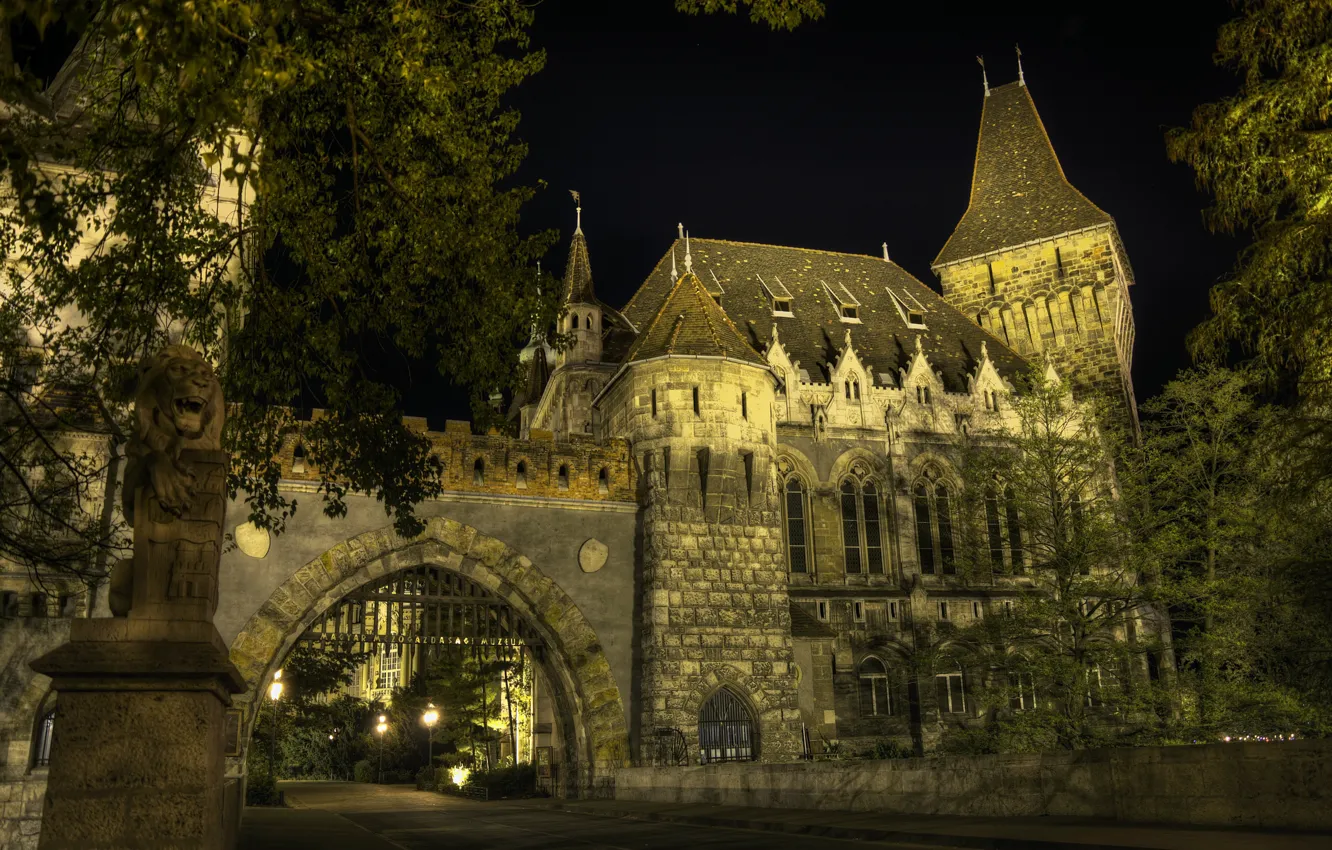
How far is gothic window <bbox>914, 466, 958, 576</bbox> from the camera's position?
32469 mm

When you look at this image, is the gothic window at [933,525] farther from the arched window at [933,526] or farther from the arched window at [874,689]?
the arched window at [874,689]

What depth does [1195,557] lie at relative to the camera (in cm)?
2716

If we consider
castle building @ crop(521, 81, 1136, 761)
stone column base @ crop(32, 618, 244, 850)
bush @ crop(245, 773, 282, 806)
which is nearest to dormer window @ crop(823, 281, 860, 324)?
castle building @ crop(521, 81, 1136, 761)

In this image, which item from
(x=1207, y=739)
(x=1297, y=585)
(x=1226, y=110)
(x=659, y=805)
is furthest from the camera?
(x=1207, y=739)

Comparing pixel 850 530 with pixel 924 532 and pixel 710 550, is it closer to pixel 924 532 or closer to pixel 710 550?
pixel 924 532

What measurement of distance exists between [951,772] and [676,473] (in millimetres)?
12786

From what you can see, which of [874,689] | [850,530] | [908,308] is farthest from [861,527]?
[908,308]

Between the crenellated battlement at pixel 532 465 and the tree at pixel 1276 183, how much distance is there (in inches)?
612

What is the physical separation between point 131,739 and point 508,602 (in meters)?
17.4

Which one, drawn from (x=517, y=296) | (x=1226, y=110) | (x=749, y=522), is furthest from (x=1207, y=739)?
(x=517, y=296)

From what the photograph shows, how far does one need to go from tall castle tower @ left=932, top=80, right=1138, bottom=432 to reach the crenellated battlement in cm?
2016

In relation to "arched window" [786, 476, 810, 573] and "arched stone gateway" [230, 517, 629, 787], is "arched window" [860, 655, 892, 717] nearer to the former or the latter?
"arched window" [786, 476, 810, 573]

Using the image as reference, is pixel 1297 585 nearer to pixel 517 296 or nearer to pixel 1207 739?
pixel 1207 739

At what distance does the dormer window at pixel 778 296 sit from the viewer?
36438mm
